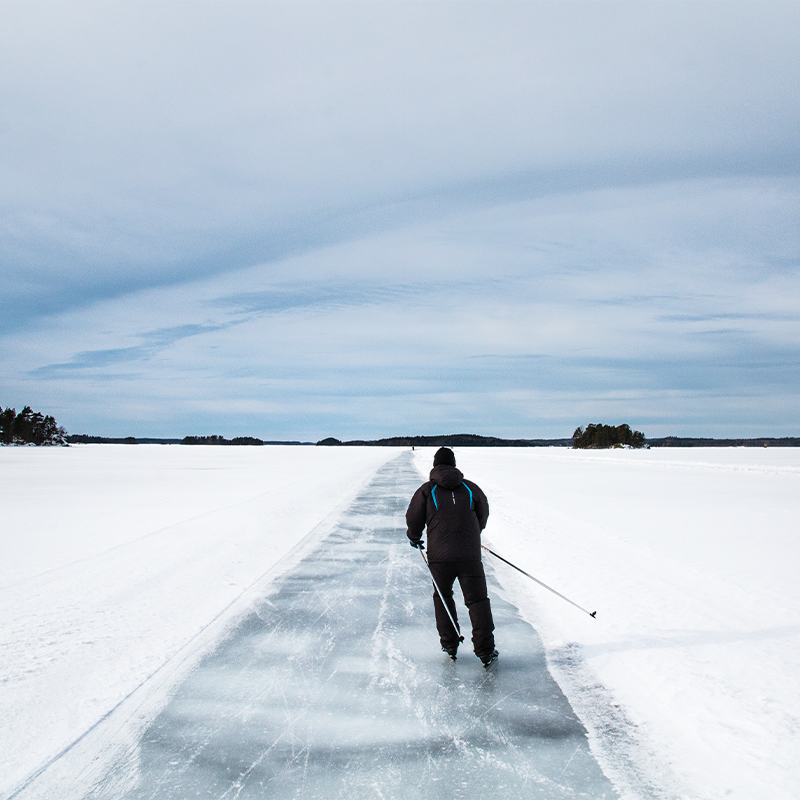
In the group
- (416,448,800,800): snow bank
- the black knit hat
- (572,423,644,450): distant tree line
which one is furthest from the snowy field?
(572,423,644,450): distant tree line

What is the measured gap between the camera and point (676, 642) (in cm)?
604

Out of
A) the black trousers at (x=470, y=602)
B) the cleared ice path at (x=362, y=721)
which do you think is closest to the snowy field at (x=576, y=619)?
the cleared ice path at (x=362, y=721)

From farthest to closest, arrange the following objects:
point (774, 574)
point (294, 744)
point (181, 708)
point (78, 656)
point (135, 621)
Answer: point (774, 574), point (135, 621), point (78, 656), point (181, 708), point (294, 744)

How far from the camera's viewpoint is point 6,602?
7.52 meters

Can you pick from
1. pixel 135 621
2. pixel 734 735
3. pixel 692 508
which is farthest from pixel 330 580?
pixel 692 508

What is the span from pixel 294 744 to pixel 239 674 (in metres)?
1.32

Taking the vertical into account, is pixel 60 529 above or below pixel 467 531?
below

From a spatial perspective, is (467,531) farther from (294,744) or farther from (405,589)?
(405,589)

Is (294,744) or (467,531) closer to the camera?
(294,744)

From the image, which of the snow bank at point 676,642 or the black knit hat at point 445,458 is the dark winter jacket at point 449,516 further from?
the snow bank at point 676,642

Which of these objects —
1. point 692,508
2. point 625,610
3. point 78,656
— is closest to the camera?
point 78,656

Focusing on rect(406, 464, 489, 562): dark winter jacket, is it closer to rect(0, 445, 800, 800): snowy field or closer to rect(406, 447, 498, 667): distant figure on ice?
rect(406, 447, 498, 667): distant figure on ice

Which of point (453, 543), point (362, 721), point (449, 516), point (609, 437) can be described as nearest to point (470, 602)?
point (453, 543)

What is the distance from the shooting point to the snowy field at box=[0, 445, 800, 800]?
13.0 feet
